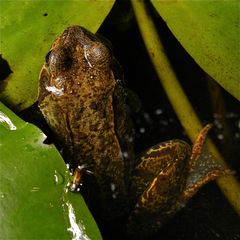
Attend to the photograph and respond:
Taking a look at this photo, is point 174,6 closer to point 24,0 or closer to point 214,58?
point 214,58

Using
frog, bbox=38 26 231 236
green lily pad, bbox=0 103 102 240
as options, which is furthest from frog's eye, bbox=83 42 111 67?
green lily pad, bbox=0 103 102 240

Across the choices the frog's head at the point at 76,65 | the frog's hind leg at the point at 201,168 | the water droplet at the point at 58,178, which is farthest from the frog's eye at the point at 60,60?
the frog's hind leg at the point at 201,168

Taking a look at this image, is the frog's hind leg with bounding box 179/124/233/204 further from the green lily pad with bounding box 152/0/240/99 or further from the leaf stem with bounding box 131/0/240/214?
the green lily pad with bounding box 152/0/240/99

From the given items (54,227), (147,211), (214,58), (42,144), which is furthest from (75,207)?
(214,58)

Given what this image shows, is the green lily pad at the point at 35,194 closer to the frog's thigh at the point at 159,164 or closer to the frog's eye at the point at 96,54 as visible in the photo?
the frog's eye at the point at 96,54

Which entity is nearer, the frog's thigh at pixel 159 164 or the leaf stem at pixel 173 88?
the leaf stem at pixel 173 88

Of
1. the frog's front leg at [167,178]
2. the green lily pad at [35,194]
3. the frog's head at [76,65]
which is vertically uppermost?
the frog's head at [76,65]
